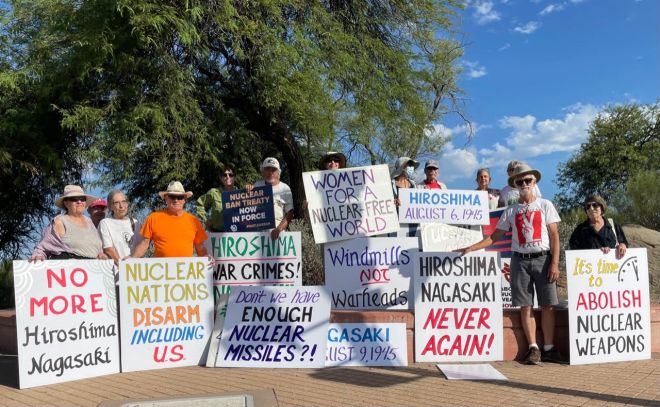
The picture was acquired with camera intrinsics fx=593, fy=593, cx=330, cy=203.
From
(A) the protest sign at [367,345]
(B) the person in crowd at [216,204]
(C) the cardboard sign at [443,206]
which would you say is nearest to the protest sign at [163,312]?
(A) the protest sign at [367,345]

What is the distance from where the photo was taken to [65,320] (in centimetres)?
586

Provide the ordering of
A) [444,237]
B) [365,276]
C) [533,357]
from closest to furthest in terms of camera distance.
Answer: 1. [533,357]
2. [365,276]
3. [444,237]

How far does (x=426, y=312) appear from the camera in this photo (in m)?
6.39

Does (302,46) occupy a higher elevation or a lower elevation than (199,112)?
higher

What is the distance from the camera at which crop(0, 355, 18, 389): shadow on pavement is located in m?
5.91

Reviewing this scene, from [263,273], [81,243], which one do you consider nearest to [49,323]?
[81,243]

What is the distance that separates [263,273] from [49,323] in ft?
8.01

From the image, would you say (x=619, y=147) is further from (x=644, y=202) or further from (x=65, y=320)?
(x=65, y=320)

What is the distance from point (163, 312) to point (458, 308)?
319 cm

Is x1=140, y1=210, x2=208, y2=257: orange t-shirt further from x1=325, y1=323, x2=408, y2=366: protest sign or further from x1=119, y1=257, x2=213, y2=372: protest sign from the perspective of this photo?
x1=325, y1=323, x2=408, y2=366: protest sign

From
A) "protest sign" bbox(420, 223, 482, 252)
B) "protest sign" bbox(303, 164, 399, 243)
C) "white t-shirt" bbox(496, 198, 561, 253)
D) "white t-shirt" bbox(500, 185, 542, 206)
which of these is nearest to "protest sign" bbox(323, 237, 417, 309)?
"protest sign" bbox(303, 164, 399, 243)

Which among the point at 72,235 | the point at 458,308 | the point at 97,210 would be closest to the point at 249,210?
the point at 97,210

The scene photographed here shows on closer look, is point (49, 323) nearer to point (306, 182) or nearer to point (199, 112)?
point (306, 182)

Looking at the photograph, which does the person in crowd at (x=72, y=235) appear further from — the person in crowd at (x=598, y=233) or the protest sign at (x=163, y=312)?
the person in crowd at (x=598, y=233)
